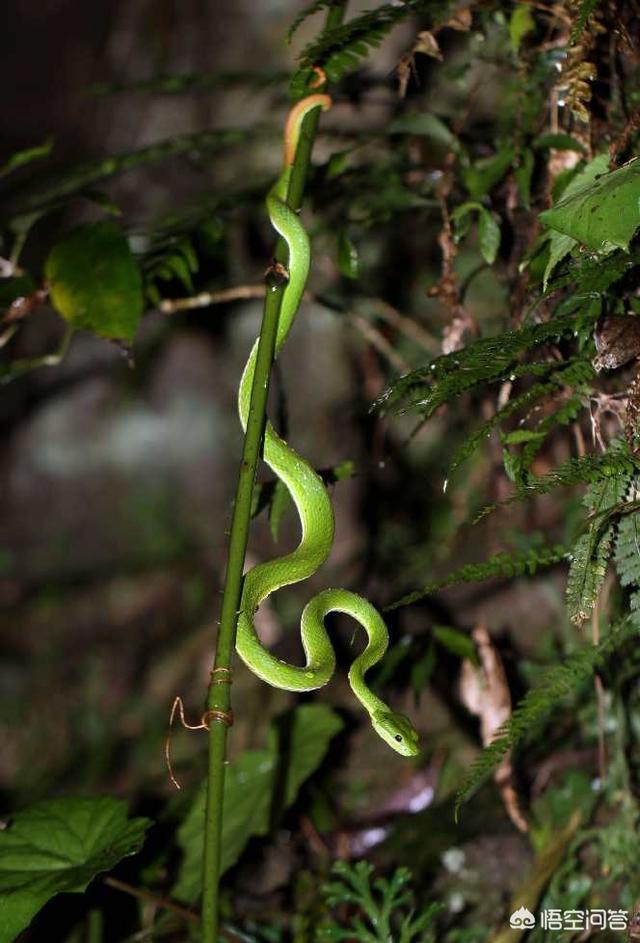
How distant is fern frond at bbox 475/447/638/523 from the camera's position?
1610 millimetres

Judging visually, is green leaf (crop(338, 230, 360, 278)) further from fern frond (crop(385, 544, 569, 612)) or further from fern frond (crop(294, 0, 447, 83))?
fern frond (crop(385, 544, 569, 612))

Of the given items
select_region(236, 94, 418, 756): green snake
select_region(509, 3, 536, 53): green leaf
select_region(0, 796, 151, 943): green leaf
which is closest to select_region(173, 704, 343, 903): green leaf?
select_region(0, 796, 151, 943): green leaf

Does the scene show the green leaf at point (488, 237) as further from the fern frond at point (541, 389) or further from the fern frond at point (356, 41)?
the fern frond at point (356, 41)

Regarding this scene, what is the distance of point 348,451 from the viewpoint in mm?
5234

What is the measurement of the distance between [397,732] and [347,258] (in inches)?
52.6

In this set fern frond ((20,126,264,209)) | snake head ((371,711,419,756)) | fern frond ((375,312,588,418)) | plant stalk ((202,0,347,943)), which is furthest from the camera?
fern frond ((20,126,264,209))

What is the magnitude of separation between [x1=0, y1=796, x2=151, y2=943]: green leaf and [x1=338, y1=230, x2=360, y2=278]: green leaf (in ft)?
5.29

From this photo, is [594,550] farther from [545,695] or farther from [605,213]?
[605,213]

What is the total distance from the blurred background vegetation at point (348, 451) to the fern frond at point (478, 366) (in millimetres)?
11

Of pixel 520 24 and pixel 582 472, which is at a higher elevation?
pixel 520 24

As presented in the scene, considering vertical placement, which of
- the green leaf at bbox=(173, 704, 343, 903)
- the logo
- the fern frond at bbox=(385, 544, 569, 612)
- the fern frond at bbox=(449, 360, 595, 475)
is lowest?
the logo

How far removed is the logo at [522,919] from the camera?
8.13ft

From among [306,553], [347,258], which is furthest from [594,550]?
[347,258]

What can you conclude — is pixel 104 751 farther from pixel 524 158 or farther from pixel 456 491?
pixel 524 158
